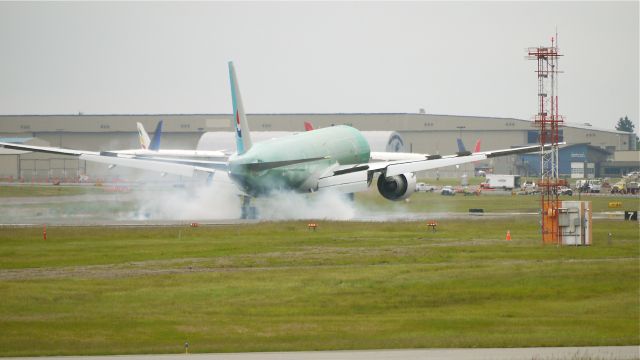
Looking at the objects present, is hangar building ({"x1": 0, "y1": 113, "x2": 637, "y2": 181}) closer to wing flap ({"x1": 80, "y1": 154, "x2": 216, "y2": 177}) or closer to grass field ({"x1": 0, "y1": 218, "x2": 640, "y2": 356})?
wing flap ({"x1": 80, "y1": 154, "x2": 216, "y2": 177})

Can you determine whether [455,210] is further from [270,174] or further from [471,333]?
[471,333]

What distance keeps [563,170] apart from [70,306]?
151 meters

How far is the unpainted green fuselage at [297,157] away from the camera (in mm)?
66938

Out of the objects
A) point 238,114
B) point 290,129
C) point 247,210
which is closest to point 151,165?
point 247,210

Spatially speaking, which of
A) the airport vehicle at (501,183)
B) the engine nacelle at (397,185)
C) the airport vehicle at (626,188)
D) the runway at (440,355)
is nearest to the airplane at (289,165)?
the engine nacelle at (397,185)

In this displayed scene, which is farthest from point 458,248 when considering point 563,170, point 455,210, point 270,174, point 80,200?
point 563,170

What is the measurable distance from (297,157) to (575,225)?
78.9ft

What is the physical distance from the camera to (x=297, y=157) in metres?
71.6

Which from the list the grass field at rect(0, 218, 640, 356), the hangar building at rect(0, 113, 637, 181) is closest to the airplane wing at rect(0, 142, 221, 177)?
the grass field at rect(0, 218, 640, 356)

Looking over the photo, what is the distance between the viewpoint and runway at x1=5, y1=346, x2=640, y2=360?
24734mm

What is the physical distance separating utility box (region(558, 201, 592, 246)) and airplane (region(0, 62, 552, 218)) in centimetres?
1722

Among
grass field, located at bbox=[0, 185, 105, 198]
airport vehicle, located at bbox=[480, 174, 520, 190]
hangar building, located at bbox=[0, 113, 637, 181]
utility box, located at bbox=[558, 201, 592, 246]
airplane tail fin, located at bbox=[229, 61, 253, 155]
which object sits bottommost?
utility box, located at bbox=[558, 201, 592, 246]

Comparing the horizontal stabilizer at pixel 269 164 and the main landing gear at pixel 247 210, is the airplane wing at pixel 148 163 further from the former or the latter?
the horizontal stabilizer at pixel 269 164

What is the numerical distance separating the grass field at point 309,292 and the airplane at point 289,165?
10.8m
